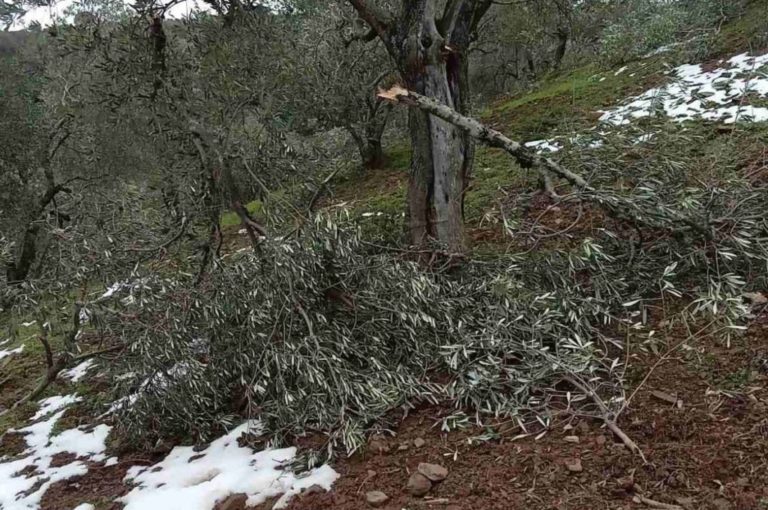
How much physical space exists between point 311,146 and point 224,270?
132 centimetres

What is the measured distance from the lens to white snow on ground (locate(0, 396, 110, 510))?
3.84 meters

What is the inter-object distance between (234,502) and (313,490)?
43 centimetres

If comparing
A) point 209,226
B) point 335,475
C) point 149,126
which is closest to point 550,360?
point 335,475

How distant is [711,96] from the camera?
721cm

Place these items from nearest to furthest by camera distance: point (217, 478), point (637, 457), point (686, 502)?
1. point (686, 502)
2. point (637, 457)
3. point (217, 478)

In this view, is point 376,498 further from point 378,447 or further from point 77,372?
point 77,372

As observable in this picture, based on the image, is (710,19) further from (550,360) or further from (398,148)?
(550,360)

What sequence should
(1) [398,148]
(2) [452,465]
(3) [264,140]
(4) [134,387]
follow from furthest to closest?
(1) [398,148]
(3) [264,140]
(4) [134,387]
(2) [452,465]

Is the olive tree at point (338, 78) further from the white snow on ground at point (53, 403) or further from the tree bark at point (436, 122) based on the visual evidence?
the white snow on ground at point (53, 403)

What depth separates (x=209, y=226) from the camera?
486 centimetres

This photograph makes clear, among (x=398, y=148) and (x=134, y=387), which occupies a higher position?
(x=398, y=148)

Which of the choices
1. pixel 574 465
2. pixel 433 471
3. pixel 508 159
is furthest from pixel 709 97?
pixel 433 471

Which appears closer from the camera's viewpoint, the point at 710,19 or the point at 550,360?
the point at 550,360

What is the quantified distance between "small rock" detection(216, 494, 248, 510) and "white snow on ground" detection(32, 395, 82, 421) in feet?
9.46
